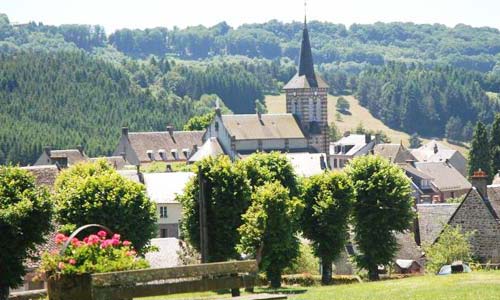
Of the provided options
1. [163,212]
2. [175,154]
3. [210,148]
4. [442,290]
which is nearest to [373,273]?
[442,290]

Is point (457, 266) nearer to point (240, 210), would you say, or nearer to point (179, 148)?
point (240, 210)

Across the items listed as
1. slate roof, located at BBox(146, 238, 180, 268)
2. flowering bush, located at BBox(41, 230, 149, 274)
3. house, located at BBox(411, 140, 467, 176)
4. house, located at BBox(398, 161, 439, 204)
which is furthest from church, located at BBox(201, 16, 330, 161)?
flowering bush, located at BBox(41, 230, 149, 274)

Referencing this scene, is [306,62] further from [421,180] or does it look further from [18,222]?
[18,222]

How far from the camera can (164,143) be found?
6806 inches

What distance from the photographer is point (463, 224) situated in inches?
2349

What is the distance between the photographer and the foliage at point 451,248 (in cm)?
5719

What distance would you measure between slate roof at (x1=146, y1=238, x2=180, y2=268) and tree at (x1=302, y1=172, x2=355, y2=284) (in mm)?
7783

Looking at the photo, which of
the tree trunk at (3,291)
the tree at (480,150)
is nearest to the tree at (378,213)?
the tree trunk at (3,291)

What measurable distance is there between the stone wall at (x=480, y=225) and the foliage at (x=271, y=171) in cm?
925

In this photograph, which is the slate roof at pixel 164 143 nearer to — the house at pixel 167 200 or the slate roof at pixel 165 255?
the house at pixel 167 200

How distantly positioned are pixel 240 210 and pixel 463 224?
1240 cm

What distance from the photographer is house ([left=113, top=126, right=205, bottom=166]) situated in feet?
555

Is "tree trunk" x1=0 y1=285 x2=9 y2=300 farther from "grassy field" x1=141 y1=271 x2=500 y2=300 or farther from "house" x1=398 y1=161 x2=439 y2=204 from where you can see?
"house" x1=398 y1=161 x2=439 y2=204

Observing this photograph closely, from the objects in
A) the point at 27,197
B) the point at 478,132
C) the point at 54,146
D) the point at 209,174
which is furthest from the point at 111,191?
the point at 54,146
